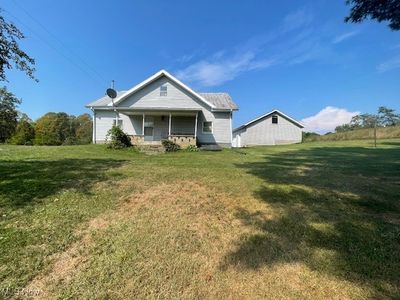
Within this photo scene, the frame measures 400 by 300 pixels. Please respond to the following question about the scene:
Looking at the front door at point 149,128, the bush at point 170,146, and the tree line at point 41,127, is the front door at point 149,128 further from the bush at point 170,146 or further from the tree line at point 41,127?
the tree line at point 41,127

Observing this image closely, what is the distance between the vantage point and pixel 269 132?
1230 inches

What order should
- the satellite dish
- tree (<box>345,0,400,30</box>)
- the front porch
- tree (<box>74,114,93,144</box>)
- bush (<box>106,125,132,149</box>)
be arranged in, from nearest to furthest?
tree (<box>345,0,400,30</box>) < bush (<box>106,125,132,149</box>) < the satellite dish < the front porch < tree (<box>74,114,93,144</box>)

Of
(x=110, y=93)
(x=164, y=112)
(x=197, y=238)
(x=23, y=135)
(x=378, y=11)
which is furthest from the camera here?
(x=23, y=135)

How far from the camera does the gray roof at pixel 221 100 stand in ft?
68.8

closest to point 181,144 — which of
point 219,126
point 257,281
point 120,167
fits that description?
point 219,126

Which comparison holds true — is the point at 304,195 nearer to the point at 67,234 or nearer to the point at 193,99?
the point at 67,234

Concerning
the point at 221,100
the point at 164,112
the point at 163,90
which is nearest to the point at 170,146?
the point at 164,112

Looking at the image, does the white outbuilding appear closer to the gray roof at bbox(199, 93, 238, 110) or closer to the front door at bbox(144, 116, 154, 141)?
the gray roof at bbox(199, 93, 238, 110)

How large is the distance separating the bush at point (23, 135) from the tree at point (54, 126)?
171 centimetres

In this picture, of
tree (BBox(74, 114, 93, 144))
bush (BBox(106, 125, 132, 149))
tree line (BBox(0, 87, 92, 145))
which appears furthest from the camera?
tree (BBox(74, 114, 93, 144))

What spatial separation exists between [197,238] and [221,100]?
19478mm

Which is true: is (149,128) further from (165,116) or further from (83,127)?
(83,127)

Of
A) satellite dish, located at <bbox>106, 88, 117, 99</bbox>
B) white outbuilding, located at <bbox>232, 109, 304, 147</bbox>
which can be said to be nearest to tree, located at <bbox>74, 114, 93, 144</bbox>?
Result: white outbuilding, located at <bbox>232, 109, 304, 147</bbox>

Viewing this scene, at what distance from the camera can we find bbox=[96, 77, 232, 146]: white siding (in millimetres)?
20266
